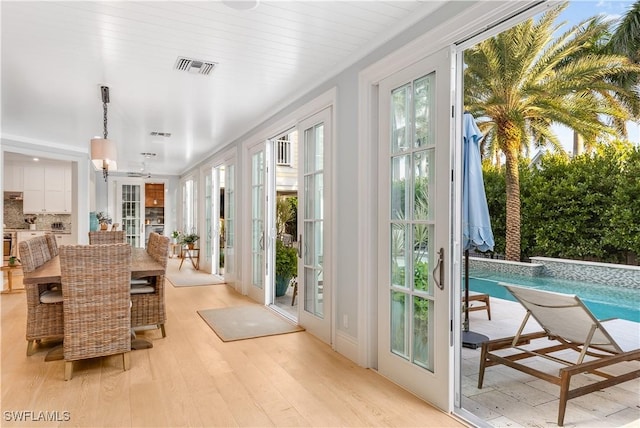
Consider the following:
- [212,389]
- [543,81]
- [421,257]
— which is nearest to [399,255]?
[421,257]

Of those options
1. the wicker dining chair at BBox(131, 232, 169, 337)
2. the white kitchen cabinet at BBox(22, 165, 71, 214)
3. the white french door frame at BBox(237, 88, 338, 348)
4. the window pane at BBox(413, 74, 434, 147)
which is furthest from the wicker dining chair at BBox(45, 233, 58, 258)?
the white kitchen cabinet at BBox(22, 165, 71, 214)

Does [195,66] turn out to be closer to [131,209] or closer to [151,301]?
[151,301]

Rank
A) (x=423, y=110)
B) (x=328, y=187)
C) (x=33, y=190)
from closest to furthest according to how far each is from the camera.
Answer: (x=423, y=110), (x=328, y=187), (x=33, y=190)

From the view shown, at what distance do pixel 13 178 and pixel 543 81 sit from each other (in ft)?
38.4

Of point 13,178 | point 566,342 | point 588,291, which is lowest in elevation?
point 588,291

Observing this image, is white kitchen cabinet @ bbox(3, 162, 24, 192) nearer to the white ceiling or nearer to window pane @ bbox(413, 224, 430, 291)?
the white ceiling

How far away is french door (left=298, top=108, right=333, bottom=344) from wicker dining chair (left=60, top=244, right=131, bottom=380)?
1661 millimetres

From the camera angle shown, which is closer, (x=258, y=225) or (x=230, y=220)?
(x=258, y=225)

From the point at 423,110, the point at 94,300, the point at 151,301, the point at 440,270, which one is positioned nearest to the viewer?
the point at 440,270

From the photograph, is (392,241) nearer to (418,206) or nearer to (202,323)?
(418,206)

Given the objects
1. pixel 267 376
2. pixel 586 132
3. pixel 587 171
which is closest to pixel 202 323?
pixel 267 376

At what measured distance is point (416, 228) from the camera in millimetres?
2646

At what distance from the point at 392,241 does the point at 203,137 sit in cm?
469

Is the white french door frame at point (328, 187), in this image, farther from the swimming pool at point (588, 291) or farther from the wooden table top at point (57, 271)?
the swimming pool at point (588, 291)
